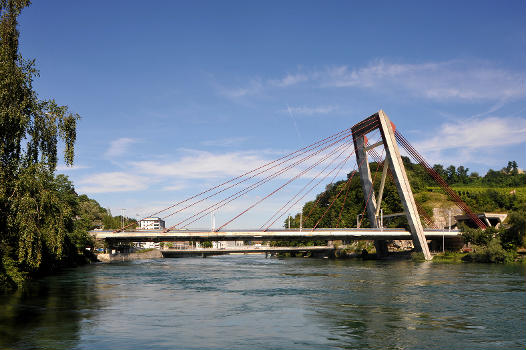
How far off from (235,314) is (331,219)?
112620 mm

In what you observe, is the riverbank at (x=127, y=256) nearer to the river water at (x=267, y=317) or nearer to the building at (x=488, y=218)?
the river water at (x=267, y=317)

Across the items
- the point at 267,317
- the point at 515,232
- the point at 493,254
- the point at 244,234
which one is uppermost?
the point at 244,234

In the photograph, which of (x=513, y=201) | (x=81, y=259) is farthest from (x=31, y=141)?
(x=513, y=201)

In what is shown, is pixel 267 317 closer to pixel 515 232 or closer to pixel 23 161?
pixel 23 161

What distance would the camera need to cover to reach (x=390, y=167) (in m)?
75.8

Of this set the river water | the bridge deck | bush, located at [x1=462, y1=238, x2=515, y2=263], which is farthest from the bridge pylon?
the river water

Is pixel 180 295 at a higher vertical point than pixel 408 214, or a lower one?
lower

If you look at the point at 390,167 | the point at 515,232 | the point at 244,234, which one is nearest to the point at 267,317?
the point at 244,234

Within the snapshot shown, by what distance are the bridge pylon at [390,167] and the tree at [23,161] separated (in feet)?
181

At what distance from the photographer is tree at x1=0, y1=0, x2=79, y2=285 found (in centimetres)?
2445

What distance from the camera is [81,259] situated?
76.0 metres

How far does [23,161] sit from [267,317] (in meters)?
16.9

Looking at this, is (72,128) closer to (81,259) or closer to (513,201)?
(81,259)

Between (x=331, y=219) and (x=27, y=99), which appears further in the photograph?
(x=331, y=219)
